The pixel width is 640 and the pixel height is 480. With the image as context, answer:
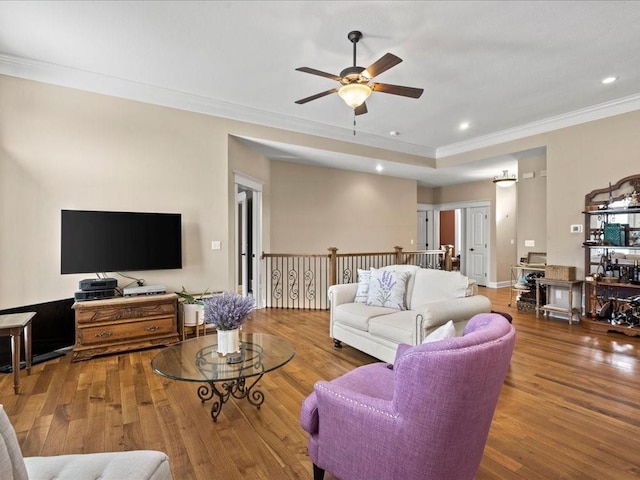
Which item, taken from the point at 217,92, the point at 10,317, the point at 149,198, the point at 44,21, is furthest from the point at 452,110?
the point at 10,317

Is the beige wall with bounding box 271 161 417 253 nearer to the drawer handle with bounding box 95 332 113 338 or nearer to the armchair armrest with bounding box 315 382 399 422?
the drawer handle with bounding box 95 332 113 338

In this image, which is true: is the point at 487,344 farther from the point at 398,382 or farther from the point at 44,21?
the point at 44,21

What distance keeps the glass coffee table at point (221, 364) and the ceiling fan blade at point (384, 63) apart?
2310 millimetres

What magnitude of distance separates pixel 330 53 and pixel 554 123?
4.04 meters

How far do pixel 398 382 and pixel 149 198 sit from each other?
3853 mm

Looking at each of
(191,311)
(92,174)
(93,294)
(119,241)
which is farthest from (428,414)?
(92,174)

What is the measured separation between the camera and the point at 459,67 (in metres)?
3.63

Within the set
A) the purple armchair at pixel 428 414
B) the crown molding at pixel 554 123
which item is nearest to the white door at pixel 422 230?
the crown molding at pixel 554 123

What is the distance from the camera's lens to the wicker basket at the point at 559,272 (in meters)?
4.93

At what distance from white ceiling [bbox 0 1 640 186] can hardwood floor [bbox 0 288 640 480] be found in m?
3.11

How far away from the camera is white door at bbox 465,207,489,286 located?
8.71 meters

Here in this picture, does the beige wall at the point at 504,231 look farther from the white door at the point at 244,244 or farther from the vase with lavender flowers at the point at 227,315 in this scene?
the vase with lavender flowers at the point at 227,315

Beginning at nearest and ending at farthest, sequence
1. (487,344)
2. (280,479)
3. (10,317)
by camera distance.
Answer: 1. (487,344)
2. (280,479)
3. (10,317)

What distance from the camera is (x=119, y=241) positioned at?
383 cm
